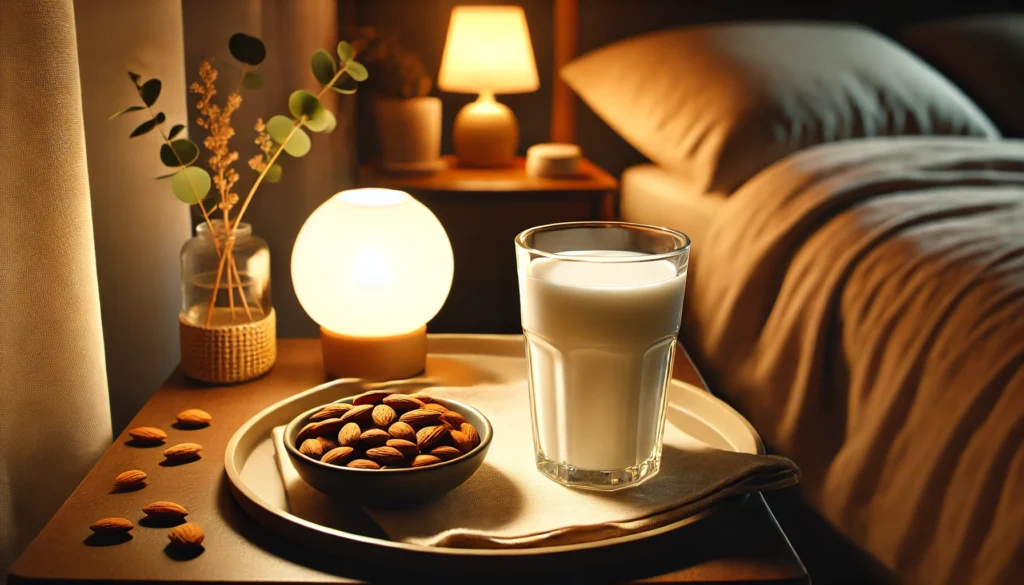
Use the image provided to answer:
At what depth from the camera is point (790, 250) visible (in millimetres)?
1407

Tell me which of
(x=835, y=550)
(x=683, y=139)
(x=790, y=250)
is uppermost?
(x=683, y=139)

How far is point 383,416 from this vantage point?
0.71m

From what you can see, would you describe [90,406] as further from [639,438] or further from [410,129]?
[410,129]

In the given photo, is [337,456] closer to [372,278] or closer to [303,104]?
[372,278]

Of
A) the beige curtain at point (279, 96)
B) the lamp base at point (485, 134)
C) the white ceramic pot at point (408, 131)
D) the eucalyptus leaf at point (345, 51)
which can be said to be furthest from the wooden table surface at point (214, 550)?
the lamp base at point (485, 134)

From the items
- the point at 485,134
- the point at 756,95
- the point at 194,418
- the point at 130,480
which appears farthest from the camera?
the point at 485,134

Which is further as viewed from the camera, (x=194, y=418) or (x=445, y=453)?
(x=194, y=418)

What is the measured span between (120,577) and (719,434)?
50 cm

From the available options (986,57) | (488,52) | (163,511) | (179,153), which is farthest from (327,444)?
(986,57)

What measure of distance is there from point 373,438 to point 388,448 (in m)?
0.02

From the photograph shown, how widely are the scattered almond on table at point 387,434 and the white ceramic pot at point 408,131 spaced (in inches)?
47.7

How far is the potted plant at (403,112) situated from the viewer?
1899mm

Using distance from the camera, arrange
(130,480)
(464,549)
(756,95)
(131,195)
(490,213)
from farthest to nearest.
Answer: (490,213), (756,95), (131,195), (130,480), (464,549)

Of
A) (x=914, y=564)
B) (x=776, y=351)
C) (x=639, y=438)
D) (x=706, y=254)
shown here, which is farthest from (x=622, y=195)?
(x=639, y=438)
